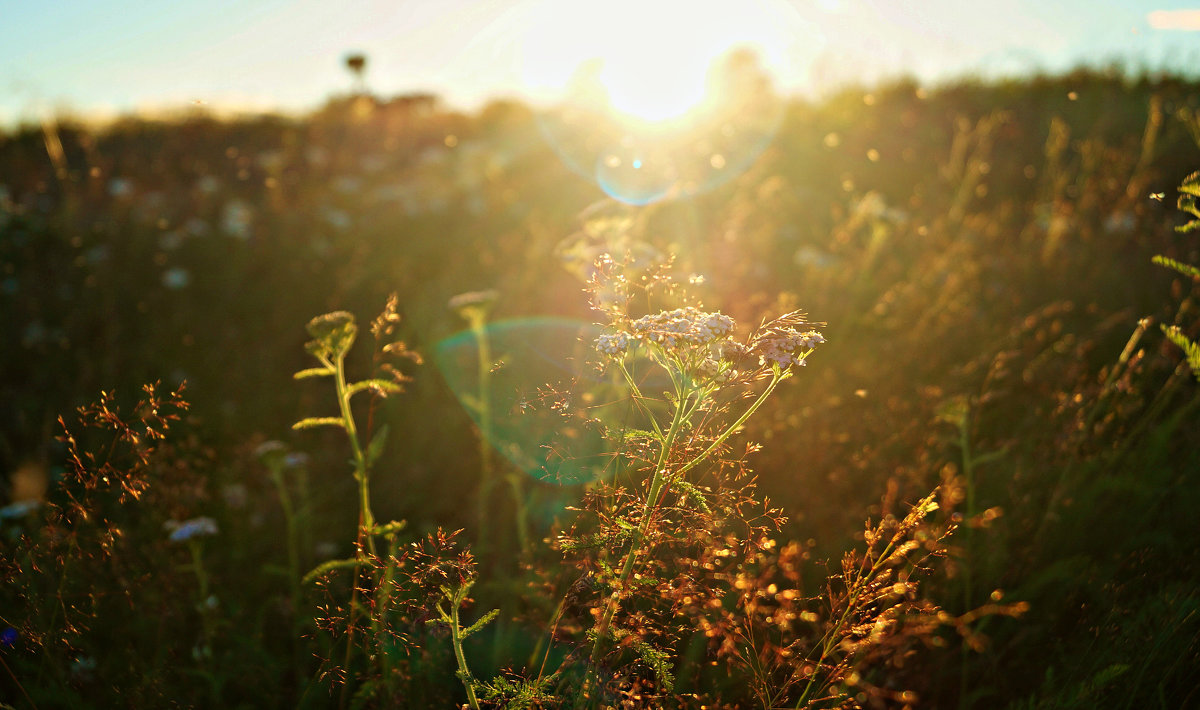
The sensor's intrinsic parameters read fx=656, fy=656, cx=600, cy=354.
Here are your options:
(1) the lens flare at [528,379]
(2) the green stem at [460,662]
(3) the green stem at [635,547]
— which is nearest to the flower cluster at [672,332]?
(3) the green stem at [635,547]

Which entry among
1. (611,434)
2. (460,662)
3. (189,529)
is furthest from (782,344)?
(189,529)

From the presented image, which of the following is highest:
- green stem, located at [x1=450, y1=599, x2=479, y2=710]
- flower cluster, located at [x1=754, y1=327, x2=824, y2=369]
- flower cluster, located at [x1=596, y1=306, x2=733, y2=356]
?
flower cluster, located at [x1=596, y1=306, x2=733, y2=356]

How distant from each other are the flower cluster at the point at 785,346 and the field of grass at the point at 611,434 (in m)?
0.02

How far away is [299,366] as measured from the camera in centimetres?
420

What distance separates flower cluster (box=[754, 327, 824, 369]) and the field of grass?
2cm

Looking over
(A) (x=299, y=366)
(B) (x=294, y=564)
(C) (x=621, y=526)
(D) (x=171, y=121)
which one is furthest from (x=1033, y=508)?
(D) (x=171, y=121)

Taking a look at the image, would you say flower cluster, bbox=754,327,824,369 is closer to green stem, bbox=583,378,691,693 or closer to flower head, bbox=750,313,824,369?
flower head, bbox=750,313,824,369

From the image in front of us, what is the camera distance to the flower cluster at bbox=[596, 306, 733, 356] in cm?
130

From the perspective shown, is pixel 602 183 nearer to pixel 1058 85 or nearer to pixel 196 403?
pixel 196 403

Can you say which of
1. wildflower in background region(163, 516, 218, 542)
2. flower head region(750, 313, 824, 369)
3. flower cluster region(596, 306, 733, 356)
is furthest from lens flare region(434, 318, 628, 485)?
wildflower in background region(163, 516, 218, 542)

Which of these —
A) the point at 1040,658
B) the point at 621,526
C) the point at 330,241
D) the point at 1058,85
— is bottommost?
the point at 1040,658

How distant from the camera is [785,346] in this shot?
1.36 meters

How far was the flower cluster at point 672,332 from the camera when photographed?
1305 mm

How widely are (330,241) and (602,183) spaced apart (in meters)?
2.56
